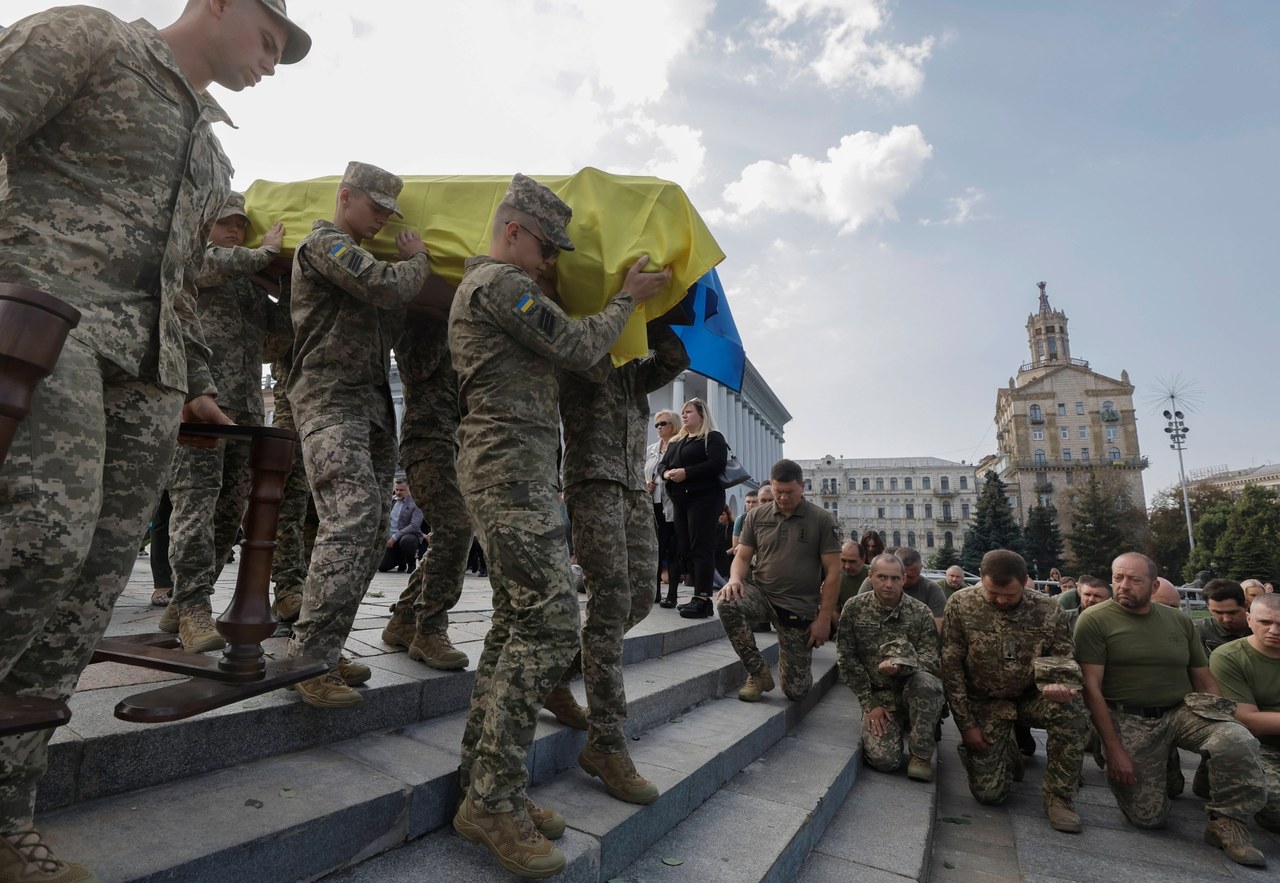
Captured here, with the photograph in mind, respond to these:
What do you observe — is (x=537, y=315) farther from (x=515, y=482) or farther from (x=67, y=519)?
(x=67, y=519)

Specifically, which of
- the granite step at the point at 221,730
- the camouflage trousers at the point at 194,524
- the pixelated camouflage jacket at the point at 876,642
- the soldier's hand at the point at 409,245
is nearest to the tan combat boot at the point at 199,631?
the camouflage trousers at the point at 194,524

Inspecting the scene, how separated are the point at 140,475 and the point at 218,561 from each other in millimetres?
2351

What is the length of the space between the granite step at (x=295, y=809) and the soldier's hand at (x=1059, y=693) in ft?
8.59

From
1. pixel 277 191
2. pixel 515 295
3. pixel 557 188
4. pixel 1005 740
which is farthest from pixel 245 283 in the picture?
pixel 1005 740

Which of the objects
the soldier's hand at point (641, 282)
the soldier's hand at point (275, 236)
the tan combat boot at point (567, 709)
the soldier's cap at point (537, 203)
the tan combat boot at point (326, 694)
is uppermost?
the soldier's hand at point (275, 236)

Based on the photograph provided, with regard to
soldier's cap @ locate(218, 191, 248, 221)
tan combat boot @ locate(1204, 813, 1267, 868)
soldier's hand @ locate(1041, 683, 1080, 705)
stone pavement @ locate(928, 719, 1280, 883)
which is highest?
soldier's cap @ locate(218, 191, 248, 221)

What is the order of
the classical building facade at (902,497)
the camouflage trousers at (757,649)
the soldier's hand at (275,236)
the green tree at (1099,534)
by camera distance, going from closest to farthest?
the soldier's hand at (275,236)
the camouflage trousers at (757,649)
the green tree at (1099,534)
the classical building facade at (902,497)

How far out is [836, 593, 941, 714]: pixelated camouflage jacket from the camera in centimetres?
502

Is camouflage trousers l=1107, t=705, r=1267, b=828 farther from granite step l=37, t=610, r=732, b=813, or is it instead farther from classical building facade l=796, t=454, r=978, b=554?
classical building facade l=796, t=454, r=978, b=554

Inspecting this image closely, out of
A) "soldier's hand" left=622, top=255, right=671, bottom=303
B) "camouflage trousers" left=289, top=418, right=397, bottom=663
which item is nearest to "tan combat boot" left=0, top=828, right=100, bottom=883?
"camouflage trousers" left=289, top=418, right=397, bottom=663

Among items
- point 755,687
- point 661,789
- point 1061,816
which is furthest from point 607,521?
point 1061,816

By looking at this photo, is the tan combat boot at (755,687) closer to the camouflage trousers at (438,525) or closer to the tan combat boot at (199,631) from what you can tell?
the camouflage trousers at (438,525)

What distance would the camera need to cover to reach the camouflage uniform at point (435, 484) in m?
3.21

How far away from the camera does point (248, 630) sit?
1.95m
